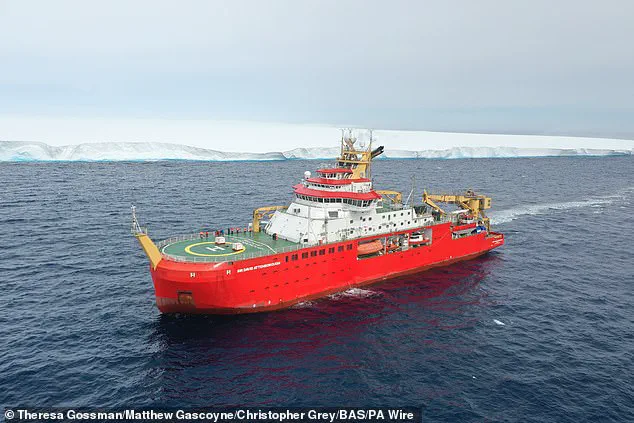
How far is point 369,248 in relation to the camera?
4116cm

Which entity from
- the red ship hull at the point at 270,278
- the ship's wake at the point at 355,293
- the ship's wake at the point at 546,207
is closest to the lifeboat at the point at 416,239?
the red ship hull at the point at 270,278

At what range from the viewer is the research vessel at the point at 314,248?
3219cm

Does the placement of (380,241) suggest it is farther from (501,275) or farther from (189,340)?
(189,340)

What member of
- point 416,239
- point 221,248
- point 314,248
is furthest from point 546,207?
point 221,248

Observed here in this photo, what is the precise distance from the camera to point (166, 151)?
459ft

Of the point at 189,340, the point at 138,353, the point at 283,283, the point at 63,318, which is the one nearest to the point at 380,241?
the point at 283,283

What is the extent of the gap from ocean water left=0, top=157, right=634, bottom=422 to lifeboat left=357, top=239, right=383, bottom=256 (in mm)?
3758

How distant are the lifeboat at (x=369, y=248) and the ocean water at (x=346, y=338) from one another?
148 inches

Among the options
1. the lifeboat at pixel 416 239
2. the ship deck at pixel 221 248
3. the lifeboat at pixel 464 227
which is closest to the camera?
the ship deck at pixel 221 248

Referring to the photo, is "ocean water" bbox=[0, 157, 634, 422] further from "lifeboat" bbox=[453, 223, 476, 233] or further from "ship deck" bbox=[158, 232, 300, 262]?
"ship deck" bbox=[158, 232, 300, 262]

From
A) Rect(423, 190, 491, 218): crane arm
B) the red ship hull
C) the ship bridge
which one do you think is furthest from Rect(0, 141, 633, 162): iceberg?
the red ship hull

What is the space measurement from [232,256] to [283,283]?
200 inches

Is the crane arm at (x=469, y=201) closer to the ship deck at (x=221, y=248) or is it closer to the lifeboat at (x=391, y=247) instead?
the lifeboat at (x=391, y=247)

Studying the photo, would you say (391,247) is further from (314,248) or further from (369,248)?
(314,248)
